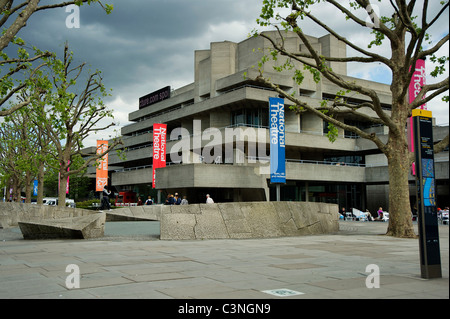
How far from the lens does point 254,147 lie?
4631 cm

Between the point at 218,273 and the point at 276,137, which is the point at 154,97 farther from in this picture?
the point at 218,273

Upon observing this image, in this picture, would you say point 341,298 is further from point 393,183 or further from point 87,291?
point 393,183

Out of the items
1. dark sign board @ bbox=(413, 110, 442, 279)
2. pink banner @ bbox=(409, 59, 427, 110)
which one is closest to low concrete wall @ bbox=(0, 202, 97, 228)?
dark sign board @ bbox=(413, 110, 442, 279)

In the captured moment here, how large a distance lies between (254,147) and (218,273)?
39.6 m

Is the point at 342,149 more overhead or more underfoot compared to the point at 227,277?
more overhead

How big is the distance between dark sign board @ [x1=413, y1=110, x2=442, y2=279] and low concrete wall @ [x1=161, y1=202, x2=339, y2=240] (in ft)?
27.2

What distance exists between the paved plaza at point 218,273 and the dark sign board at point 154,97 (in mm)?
58611

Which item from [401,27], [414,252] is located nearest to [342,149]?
[401,27]

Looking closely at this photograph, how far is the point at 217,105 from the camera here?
4884 cm

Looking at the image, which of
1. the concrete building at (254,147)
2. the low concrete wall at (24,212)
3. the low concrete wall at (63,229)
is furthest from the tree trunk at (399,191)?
the concrete building at (254,147)

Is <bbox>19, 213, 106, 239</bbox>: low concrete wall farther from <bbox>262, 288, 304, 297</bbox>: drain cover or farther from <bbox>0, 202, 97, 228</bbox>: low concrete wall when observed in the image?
<bbox>262, 288, 304, 297</bbox>: drain cover

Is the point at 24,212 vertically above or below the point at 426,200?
below

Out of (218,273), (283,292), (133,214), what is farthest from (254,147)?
(283,292)

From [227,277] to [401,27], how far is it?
14005 millimetres
